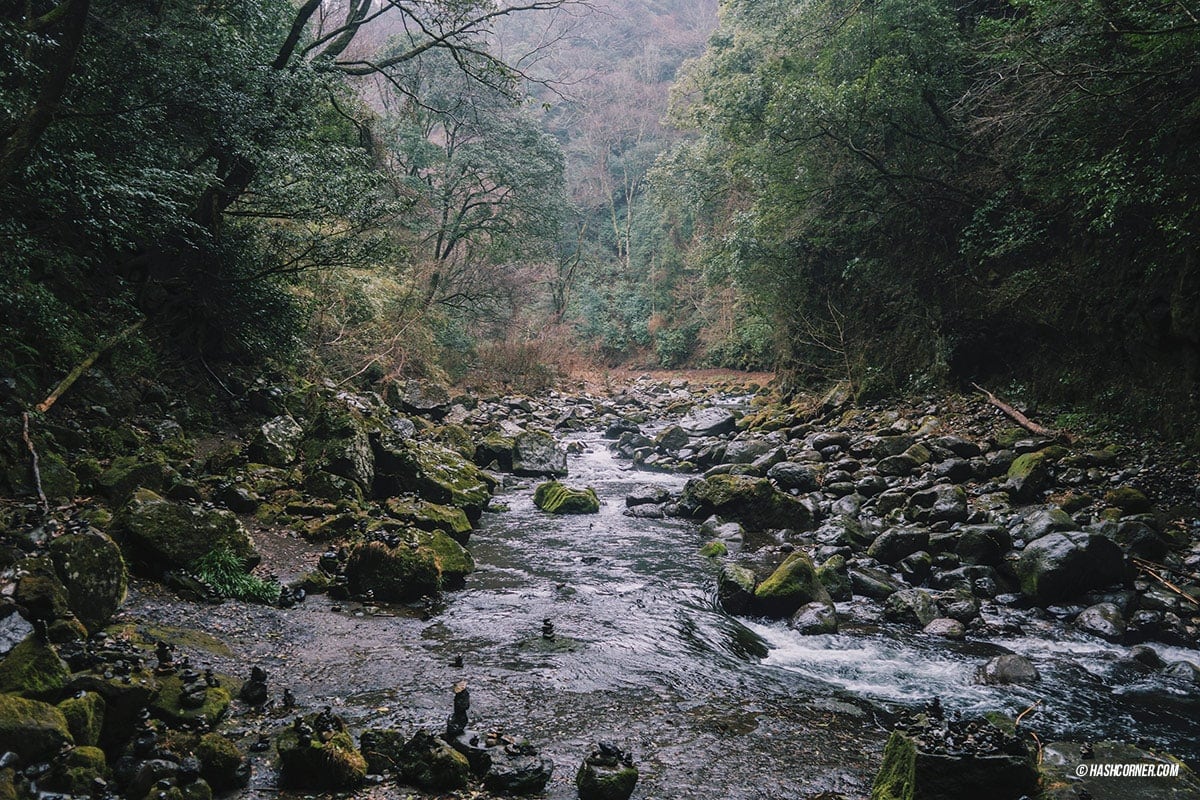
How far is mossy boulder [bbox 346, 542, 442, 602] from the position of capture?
20.6 feet

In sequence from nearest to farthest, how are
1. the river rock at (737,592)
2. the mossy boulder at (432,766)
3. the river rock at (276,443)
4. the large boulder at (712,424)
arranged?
1. the mossy boulder at (432,766)
2. the river rock at (737,592)
3. the river rock at (276,443)
4. the large boulder at (712,424)

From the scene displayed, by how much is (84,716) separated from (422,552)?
3615 millimetres

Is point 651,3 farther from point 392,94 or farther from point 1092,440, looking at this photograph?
point 1092,440

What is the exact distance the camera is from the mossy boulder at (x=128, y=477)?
230 inches

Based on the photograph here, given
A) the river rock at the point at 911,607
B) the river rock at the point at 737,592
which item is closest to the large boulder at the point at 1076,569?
the river rock at the point at 911,607

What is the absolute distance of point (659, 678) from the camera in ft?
16.8

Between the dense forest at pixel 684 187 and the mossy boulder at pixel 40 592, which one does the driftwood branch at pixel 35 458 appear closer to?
the dense forest at pixel 684 187

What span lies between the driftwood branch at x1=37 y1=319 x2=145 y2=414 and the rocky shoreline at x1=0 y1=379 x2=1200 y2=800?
12.4 inches

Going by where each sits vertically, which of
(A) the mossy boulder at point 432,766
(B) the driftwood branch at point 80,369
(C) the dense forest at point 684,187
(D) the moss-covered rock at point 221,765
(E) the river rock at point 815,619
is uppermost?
(C) the dense forest at point 684,187

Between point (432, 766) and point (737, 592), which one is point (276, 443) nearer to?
point (737, 592)

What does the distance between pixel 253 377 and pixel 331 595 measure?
5594 mm

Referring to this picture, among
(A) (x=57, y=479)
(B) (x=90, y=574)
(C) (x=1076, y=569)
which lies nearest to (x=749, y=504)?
(C) (x=1076, y=569)

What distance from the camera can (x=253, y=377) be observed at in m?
10.4

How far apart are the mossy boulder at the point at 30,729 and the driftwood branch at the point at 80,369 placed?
4.48 m
